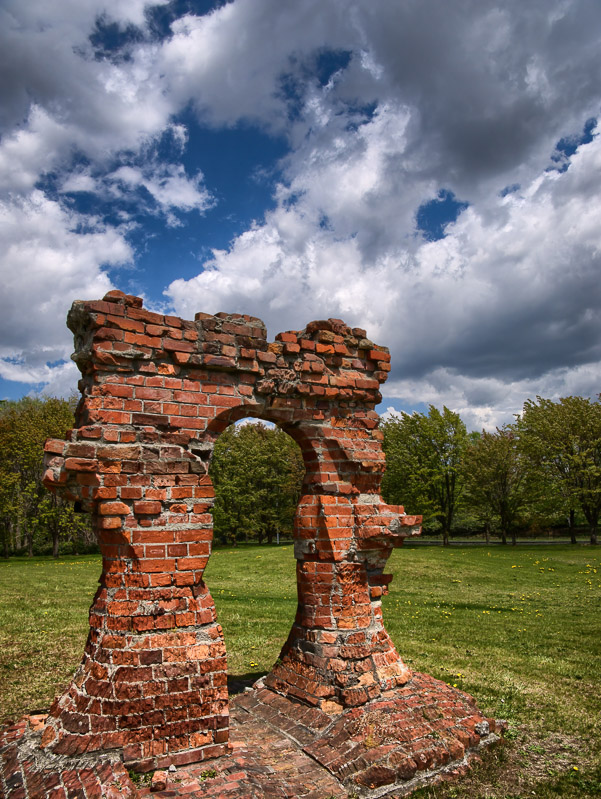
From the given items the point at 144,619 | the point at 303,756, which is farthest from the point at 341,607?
the point at 144,619

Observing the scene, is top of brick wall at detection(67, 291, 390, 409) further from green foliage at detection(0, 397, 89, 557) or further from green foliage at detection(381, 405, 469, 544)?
green foliage at detection(381, 405, 469, 544)

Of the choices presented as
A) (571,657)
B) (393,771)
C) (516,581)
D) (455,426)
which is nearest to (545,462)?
(455,426)

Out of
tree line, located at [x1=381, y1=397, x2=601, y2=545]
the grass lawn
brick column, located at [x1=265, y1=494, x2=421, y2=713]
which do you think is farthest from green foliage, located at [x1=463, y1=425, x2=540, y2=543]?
brick column, located at [x1=265, y1=494, x2=421, y2=713]

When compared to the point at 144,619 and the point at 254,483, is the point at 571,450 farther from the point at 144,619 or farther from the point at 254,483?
the point at 144,619

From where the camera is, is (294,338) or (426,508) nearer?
(294,338)

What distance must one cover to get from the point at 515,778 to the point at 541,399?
34.1 m

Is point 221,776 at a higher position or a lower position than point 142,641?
lower

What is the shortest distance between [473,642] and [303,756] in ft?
19.8

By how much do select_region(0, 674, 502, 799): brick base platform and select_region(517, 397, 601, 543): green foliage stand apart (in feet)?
88.0

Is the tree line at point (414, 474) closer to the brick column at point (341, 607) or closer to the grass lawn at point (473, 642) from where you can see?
the grass lawn at point (473, 642)

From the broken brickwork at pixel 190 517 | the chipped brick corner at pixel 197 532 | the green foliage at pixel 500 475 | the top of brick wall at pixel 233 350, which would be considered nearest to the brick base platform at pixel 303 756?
the chipped brick corner at pixel 197 532

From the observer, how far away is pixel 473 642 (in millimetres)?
9469

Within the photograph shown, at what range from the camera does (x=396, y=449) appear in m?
34.1

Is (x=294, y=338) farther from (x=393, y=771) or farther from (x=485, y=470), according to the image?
(x=485, y=470)
